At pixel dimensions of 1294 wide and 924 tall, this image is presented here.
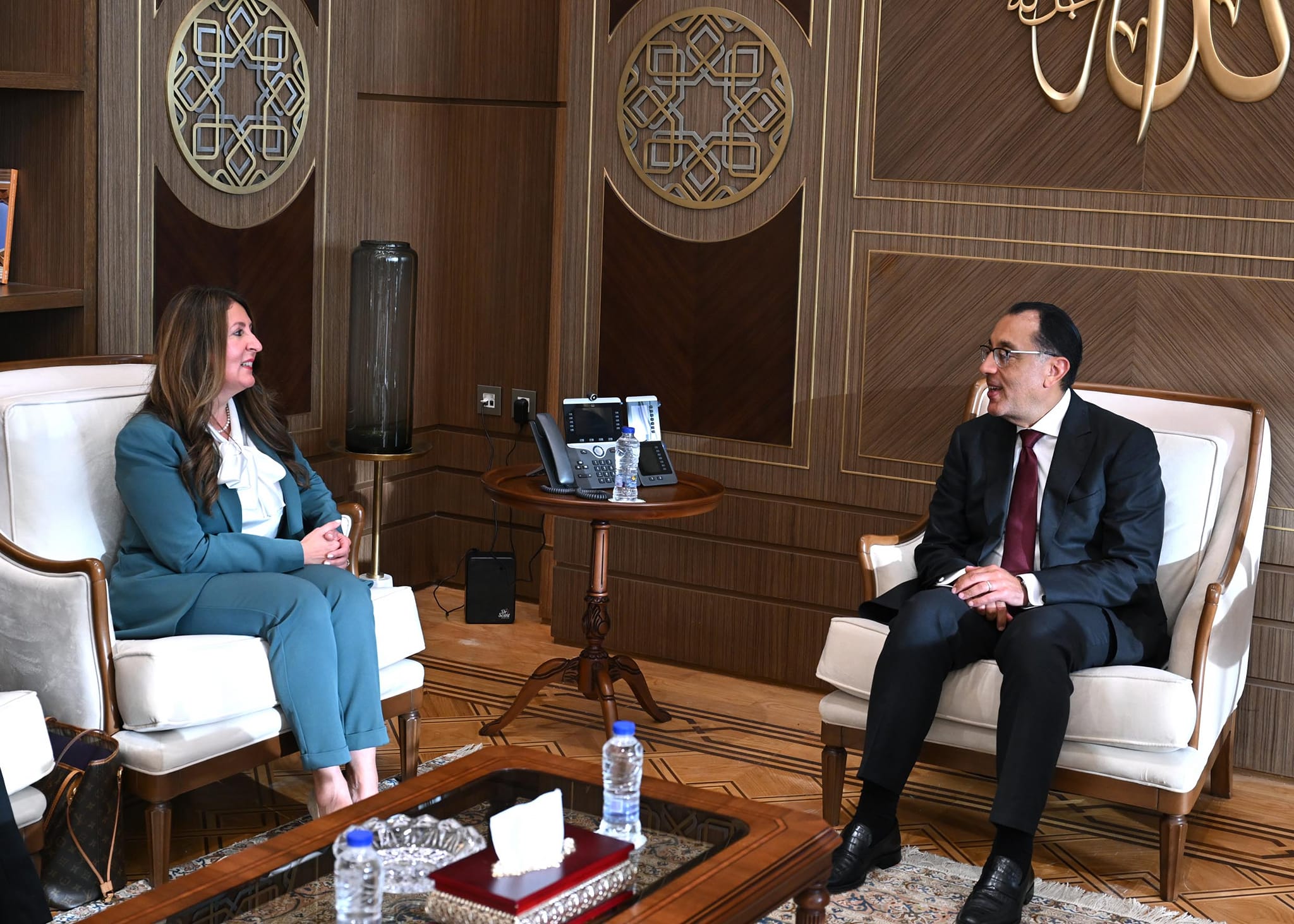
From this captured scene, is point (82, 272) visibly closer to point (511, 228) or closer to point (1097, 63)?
point (511, 228)

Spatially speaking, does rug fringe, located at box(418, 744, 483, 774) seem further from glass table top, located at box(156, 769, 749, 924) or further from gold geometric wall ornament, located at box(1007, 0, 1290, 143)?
gold geometric wall ornament, located at box(1007, 0, 1290, 143)

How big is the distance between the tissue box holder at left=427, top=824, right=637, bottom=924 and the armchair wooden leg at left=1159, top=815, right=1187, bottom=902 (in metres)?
1.42

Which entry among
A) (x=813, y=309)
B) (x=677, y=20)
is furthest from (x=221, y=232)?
(x=813, y=309)

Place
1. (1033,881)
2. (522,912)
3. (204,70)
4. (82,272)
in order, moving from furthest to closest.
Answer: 1. (204,70)
2. (82,272)
3. (1033,881)
4. (522,912)

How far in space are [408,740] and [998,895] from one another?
4.56 ft

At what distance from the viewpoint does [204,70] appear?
4152 millimetres

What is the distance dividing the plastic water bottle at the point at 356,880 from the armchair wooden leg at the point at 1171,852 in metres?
1.82

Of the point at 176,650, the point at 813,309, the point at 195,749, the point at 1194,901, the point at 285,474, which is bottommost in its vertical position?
the point at 1194,901

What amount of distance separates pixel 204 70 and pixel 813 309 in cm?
189

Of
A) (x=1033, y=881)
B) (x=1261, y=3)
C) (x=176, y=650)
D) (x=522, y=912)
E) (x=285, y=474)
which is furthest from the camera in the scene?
(x=1261, y=3)

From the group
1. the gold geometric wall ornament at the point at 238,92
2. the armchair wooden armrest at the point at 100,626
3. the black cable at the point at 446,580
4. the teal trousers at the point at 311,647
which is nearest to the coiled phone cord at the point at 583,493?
the teal trousers at the point at 311,647

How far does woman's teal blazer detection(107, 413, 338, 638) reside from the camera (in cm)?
306

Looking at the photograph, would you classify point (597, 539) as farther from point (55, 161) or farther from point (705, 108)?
point (55, 161)

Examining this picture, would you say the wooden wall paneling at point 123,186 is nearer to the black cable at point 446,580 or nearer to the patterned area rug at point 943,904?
the black cable at point 446,580
